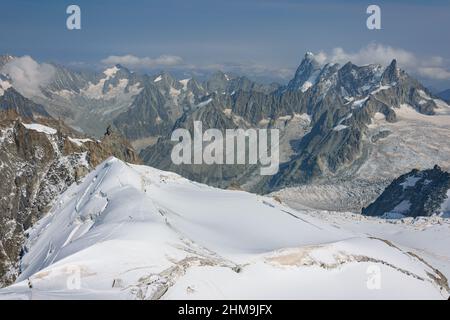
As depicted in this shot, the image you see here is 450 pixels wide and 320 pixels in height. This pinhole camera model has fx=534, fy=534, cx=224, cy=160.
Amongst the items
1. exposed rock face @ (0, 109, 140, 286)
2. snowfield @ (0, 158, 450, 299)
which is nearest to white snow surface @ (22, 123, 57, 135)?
exposed rock face @ (0, 109, 140, 286)

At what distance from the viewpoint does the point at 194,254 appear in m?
67.9

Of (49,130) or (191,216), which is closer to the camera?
(191,216)

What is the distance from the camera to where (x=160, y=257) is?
208 ft

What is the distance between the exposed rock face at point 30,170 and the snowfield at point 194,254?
1548 cm

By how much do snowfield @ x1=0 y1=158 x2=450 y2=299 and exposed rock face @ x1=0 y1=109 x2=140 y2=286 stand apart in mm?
15481

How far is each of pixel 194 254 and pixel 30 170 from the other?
93.0 metres

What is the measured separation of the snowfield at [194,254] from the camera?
56.2 meters

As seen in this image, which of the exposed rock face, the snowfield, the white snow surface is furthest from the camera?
the white snow surface

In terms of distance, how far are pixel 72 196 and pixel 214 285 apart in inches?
2942

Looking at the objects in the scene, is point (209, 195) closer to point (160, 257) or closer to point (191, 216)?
point (191, 216)

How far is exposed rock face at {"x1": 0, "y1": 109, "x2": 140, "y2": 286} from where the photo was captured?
13338cm

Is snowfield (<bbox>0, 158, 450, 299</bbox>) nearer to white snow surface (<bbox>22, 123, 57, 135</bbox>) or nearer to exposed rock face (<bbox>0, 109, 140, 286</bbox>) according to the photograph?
exposed rock face (<bbox>0, 109, 140, 286</bbox>)

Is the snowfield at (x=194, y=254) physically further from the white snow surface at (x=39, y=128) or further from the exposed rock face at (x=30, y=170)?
the white snow surface at (x=39, y=128)
